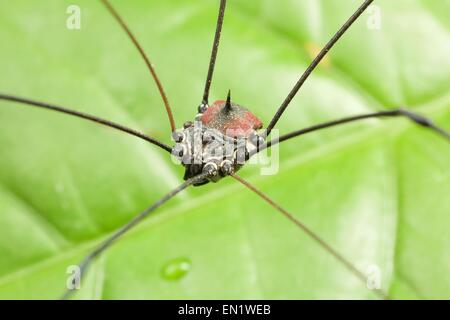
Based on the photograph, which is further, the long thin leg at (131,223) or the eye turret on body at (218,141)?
the eye turret on body at (218,141)

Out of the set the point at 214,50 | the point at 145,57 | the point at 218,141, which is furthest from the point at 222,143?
the point at 145,57

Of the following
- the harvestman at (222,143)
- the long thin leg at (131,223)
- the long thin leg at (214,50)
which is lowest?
the long thin leg at (131,223)

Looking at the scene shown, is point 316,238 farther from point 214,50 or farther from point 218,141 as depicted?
point 214,50

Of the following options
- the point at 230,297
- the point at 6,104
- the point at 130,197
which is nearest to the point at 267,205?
the point at 230,297

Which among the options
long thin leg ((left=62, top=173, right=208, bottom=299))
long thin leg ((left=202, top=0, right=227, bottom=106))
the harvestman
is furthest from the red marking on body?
long thin leg ((left=62, top=173, right=208, bottom=299))

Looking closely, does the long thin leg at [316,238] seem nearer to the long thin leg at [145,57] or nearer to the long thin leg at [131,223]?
the long thin leg at [131,223]

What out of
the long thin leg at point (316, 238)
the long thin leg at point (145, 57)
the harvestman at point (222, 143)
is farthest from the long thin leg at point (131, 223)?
the long thin leg at point (145, 57)

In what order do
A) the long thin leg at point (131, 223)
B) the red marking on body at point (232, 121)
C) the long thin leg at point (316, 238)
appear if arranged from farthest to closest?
the red marking on body at point (232, 121), the long thin leg at point (316, 238), the long thin leg at point (131, 223)

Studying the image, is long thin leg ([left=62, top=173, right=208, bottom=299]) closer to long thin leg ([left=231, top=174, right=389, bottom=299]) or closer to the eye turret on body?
the eye turret on body
